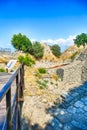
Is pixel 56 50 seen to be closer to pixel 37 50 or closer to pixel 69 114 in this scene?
pixel 37 50

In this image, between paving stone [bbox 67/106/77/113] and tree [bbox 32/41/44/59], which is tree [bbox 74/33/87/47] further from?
paving stone [bbox 67/106/77/113]

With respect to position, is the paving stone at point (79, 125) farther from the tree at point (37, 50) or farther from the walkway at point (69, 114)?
the tree at point (37, 50)

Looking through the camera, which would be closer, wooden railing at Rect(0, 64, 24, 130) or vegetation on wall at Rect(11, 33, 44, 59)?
wooden railing at Rect(0, 64, 24, 130)

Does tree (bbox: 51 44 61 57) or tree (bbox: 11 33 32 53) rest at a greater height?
tree (bbox: 11 33 32 53)

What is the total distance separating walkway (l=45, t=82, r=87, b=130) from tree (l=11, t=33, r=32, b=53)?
4036cm

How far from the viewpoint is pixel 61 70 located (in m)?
20.3

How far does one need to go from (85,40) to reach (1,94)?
57504 mm

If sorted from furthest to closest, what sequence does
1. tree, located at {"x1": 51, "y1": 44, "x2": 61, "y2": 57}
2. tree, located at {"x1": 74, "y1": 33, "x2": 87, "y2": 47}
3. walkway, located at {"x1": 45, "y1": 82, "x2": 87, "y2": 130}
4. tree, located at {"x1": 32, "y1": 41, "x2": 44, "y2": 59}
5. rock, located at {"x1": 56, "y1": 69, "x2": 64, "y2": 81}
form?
tree, located at {"x1": 51, "y1": 44, "x2": 61, "y2": 57} → tree, located at {"x1": 74, "y1": 33, "x2": 87, "y2": 47} → tree, located at {"x1": 32, "y1": 41, "x2": 44, "y2": 59} → rock, located at {"x1": 56, "y1": 69, "x2": 64, "y2": 81} → walkway, located at {"x1": 45, "y1": 82, "x2": 87, "y2": 130}

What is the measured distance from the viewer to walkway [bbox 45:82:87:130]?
303 inches

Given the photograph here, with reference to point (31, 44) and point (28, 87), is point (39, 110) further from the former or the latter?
point (31, 44)

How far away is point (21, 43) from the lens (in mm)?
50812

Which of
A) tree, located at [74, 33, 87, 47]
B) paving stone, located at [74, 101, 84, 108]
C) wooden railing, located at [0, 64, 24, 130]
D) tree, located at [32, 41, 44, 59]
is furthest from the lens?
tree, located at [74, 33, 87, 47]

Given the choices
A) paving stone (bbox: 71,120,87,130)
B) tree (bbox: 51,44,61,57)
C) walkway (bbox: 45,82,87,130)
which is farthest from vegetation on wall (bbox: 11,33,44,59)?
paving stone (bbox: 71,120,87,130)

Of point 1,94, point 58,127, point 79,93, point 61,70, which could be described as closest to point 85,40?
point 61,70
